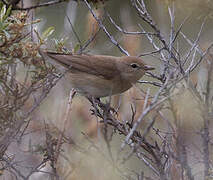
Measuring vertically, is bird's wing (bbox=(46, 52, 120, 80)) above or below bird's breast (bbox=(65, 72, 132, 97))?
above

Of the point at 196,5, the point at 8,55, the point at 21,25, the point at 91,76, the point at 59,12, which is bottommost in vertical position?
the point at 8,55

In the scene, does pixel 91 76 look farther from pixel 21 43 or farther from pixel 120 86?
pixel 21 43

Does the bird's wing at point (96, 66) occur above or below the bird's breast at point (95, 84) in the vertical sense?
above

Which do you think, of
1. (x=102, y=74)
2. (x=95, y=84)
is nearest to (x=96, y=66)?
(x=102, y=74)

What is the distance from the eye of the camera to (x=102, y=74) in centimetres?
476

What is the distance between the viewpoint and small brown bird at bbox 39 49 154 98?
461cm

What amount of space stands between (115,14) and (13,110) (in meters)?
8.17

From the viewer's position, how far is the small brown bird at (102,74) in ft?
15.1

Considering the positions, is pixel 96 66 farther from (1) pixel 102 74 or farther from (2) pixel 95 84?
(2) pixel 95 84

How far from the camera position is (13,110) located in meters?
2.82

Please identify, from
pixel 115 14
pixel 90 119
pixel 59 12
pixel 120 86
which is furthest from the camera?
pixel 115 14

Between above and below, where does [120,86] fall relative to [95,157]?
above

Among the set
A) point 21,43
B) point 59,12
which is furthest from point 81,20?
point 21,43

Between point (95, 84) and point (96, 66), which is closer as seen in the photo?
point (95, 84)
